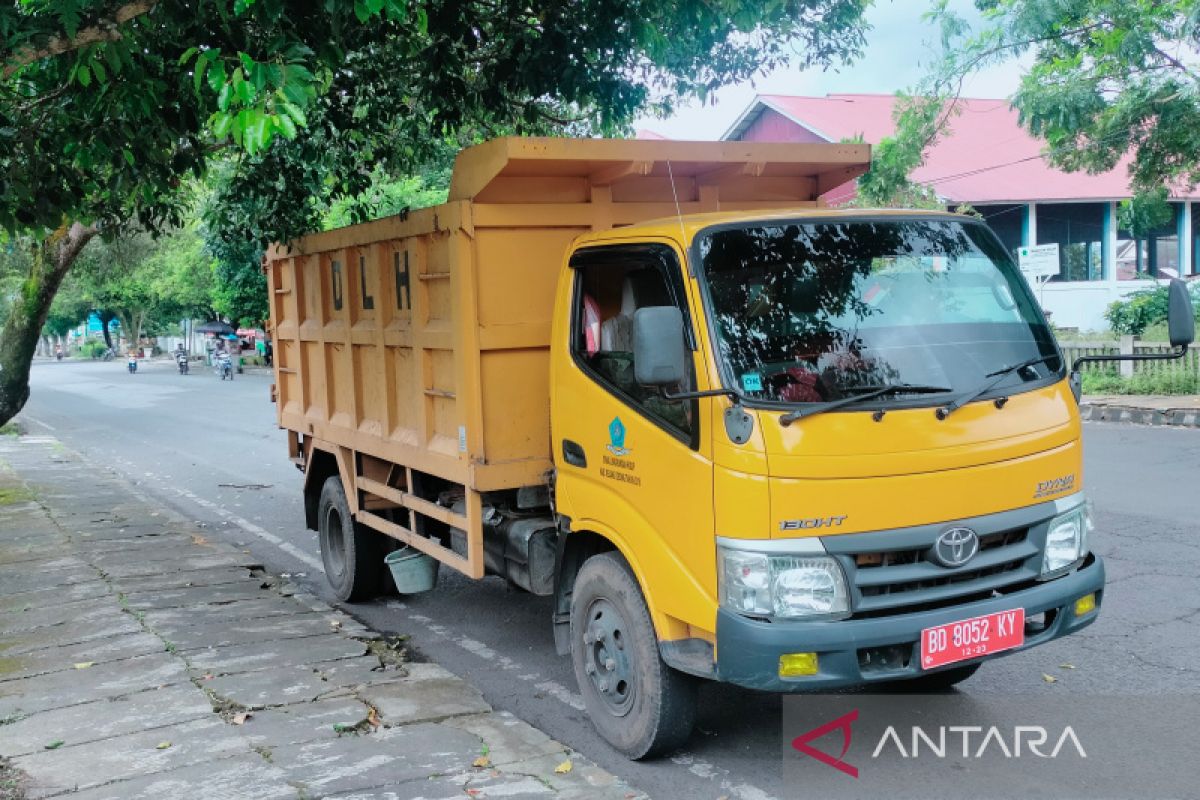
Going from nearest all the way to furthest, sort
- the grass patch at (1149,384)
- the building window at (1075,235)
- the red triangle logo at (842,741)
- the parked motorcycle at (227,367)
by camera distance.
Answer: the red triangle logo at (842,741) → the grass patch at (1149,384) → the building window at (1075,235) → the parked motorcycle at (227,367)

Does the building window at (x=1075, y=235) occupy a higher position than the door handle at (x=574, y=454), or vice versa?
the building window at (x=1075, y=235)

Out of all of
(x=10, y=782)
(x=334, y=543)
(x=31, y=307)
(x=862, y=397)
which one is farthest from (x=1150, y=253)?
(x=10, y=782)

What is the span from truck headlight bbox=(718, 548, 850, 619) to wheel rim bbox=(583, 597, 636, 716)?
80 centimetres

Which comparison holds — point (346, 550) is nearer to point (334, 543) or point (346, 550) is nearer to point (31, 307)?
point (334, 543)

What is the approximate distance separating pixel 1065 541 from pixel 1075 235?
26.7m

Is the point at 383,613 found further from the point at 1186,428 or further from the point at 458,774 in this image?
the point at 1186,428

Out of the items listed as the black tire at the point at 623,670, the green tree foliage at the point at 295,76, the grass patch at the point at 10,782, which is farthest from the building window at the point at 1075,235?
the grass patch at the point at 10,782

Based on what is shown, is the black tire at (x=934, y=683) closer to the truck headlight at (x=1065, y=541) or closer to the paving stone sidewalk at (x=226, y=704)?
the truck headlight at (x=1065, y=541)

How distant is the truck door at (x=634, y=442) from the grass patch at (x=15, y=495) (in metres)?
9.19

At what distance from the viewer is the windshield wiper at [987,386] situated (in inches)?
153

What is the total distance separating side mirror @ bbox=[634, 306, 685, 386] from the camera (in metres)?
3.91

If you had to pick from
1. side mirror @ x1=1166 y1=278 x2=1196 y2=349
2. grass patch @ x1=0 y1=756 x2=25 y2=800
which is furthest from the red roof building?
grass patch @ x1=0 y1=756 x2=25 y2=800

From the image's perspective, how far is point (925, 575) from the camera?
3.79 meters

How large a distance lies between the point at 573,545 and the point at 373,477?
7.70ft
